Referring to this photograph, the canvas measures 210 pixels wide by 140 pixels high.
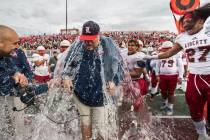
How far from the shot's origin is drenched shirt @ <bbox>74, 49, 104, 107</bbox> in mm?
4879

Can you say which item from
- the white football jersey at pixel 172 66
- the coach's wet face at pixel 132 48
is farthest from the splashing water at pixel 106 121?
the white football jersey at pixel 172 66

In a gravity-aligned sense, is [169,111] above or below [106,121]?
below

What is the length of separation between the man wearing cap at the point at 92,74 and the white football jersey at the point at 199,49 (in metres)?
1.39

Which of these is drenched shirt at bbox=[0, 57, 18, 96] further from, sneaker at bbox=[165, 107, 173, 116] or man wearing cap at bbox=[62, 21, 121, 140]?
sneaker at bbox=[165, 107, 173, 116]

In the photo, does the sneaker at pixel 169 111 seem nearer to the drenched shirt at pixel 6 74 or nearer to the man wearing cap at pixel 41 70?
the man wearing cap at pixel 41 70

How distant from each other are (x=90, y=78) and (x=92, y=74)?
61 mm

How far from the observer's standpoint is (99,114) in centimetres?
503

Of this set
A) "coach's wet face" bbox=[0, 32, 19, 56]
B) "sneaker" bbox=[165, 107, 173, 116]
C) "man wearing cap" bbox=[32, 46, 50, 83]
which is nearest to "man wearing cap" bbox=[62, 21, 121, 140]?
"coach's wet face" bbox=[0, 32, 19, 56]

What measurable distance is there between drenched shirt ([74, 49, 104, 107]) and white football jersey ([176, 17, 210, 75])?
5.63 ft

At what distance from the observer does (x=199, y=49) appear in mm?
5738

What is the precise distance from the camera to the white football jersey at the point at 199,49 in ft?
18.6

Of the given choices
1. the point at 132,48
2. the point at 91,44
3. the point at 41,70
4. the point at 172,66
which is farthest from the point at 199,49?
the point at 41,70

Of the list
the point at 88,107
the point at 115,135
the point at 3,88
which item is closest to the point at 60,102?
the point at 115,135

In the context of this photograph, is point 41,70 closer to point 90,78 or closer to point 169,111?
point 169,111
